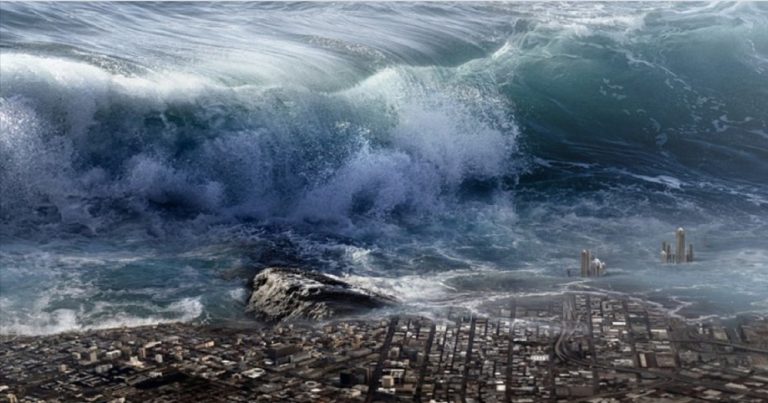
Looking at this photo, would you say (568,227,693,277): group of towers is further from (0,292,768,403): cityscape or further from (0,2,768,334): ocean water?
(0,292,768,403): cityscape

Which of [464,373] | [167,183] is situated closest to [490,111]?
[167,183]

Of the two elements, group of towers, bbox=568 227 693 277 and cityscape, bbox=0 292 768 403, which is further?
group of towers, bbox=568 227 693 277

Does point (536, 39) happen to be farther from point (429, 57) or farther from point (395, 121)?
point (395, 121)

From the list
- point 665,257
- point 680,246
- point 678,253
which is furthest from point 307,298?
point 680,246

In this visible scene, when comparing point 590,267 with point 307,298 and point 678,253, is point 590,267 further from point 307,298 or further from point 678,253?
point 307,298

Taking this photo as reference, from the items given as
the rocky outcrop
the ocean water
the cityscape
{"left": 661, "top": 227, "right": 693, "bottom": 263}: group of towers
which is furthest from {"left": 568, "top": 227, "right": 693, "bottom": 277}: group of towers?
the rocky outcrop

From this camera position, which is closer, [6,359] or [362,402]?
[362,402]
